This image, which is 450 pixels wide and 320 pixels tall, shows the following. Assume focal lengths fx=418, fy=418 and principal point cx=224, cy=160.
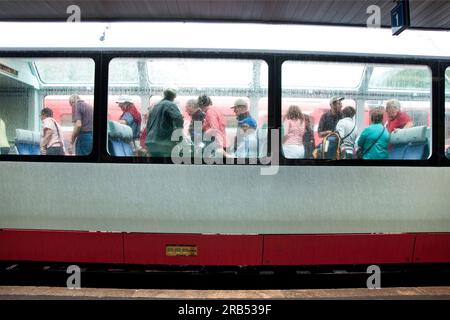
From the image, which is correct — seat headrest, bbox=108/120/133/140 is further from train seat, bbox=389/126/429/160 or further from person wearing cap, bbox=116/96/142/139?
train seat, bbox=389/126/429/160

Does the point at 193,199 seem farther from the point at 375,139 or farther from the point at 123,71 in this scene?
the point at 375,139

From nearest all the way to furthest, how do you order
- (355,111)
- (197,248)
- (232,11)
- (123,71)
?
(197,248) < (123,71) < (355,111) < (232,11)

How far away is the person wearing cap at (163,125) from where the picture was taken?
4.62 m

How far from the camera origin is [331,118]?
185 inches

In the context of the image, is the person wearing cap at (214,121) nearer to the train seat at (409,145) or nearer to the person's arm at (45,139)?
the person's arm at (45,139)

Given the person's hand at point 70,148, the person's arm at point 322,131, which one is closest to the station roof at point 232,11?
the person's arm at point 322,131

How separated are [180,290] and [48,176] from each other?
6.32 feet

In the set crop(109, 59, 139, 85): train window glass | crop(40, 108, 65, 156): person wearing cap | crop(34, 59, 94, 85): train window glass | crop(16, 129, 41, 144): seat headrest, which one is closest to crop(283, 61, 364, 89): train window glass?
crop(109, 59, 139, 85): train window glass

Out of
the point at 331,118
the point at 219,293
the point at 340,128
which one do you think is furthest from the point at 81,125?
the point at 340,128

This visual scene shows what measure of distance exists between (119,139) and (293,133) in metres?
1.93

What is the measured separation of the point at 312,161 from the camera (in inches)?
182

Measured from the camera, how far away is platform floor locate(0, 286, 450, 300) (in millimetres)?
4371

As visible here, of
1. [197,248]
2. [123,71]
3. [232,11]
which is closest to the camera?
[197,248]
